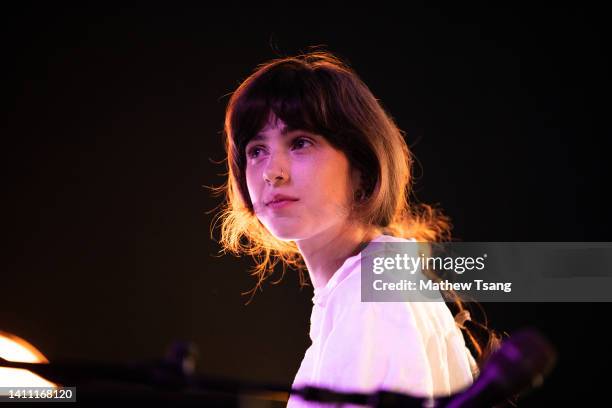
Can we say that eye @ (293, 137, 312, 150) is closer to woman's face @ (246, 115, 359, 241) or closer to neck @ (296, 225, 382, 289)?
woman's face @ (246, 115, 359, 241)

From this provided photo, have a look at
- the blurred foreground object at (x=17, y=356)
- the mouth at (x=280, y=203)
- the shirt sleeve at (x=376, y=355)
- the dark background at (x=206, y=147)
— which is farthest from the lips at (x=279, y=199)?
the dark background at (x=206, y=147)

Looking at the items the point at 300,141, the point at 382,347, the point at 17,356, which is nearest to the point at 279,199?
the point at 300,141

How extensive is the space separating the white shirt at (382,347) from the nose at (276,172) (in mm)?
195

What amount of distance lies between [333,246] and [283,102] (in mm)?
290

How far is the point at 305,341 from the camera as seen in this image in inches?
70.4

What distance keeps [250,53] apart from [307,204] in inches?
38.8

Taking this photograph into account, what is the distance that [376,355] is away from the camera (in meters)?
0.75

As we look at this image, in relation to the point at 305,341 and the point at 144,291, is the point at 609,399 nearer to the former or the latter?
the point at 305,341

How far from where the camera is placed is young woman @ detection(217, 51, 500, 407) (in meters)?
0.87

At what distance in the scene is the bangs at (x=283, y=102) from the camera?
106 centimetres

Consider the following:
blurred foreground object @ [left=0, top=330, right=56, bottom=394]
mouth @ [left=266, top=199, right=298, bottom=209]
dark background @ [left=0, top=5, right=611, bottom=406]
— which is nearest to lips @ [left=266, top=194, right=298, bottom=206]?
mouth @ [left=266, top=199, right=298, bottom=209]

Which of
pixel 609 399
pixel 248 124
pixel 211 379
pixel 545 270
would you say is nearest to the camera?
pixel 211 379

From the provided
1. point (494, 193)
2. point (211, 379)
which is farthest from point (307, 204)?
point (494, 193)
